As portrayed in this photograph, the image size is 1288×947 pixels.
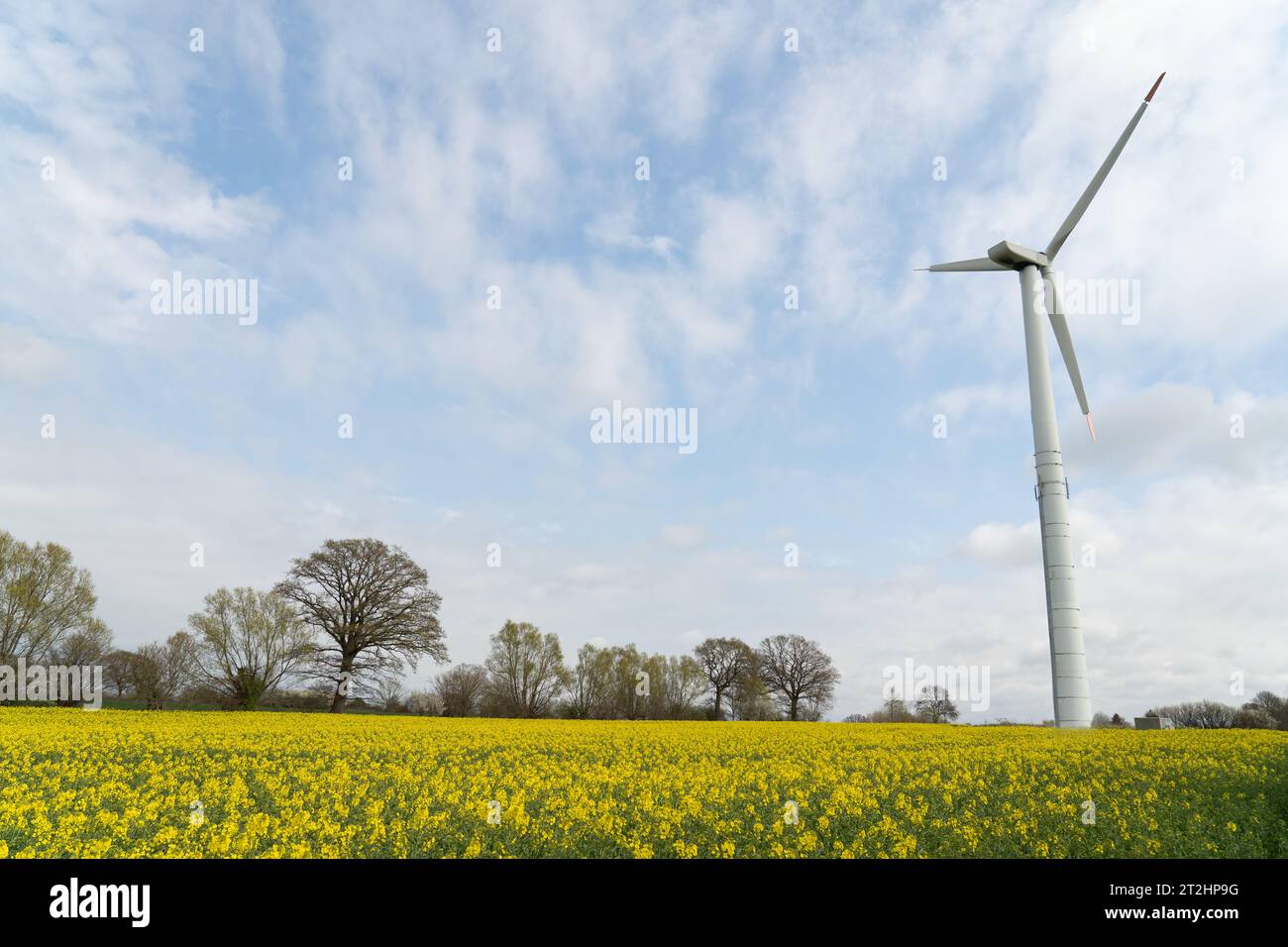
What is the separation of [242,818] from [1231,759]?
24369mm

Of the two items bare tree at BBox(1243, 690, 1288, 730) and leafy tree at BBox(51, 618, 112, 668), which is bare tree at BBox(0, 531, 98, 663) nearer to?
leafy tree at BBox(51, 618, 112, 668)

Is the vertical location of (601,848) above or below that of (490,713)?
above

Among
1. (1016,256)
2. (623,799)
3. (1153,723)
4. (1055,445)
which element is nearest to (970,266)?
(1016,256)

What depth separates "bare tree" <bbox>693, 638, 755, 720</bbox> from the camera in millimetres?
82938

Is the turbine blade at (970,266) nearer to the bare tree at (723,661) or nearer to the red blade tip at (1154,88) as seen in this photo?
the red blade tip at (1154,88)

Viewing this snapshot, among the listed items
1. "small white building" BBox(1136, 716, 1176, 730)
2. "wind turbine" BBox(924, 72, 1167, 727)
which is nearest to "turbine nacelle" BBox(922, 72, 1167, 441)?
"wind turbine" BBox(924, 72, 1167, 727)

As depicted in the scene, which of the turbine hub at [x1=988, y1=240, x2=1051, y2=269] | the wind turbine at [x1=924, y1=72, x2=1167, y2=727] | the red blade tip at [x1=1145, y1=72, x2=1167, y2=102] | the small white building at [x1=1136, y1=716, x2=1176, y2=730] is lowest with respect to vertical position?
the small white building at [x1=1136, y1=716, x2=1176, y2=730]

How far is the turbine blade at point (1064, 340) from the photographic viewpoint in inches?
1321

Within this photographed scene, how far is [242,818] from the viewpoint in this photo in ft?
39.5

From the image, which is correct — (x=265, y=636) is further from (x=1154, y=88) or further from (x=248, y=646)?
(x=1154, y=88)
